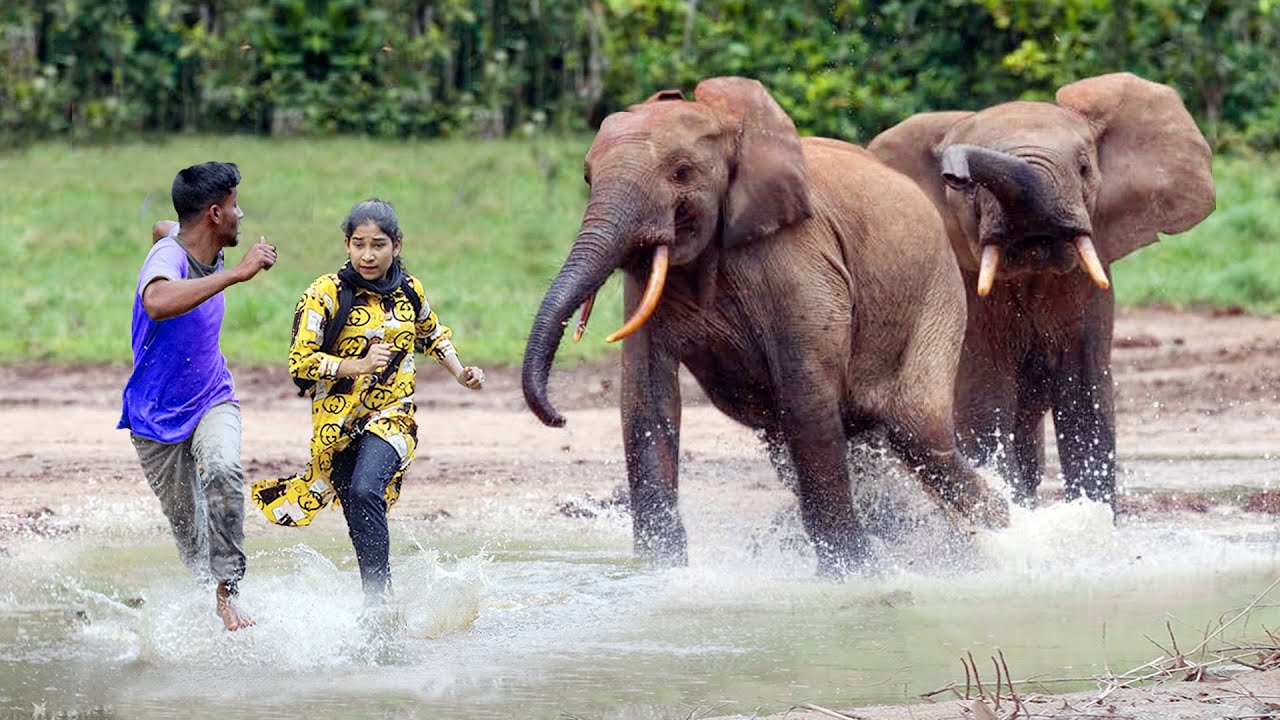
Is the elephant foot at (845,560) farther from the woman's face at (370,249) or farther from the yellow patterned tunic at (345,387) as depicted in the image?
the woman's face at (370,249)

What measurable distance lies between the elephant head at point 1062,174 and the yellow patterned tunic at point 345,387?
8.94 ft

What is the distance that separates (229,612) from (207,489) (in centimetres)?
39

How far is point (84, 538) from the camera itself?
9023 mm

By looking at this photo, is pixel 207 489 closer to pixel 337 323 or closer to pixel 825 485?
pixel 337 323

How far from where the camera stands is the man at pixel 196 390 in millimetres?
6469

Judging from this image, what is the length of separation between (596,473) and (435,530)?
4.84 ft

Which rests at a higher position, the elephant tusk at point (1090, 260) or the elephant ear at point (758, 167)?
the elephant ear at point (758, 167)

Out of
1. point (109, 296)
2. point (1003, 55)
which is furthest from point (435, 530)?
point (1003, 55)

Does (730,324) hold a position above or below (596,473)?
above

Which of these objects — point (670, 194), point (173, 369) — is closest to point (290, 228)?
point (670, 194)

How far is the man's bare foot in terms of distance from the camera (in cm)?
652

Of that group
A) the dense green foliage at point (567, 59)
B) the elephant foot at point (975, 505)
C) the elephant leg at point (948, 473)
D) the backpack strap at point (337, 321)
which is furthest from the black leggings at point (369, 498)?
the dense green foliage at point (567, 59)

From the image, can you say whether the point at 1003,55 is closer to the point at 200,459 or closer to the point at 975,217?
the point at 975,217

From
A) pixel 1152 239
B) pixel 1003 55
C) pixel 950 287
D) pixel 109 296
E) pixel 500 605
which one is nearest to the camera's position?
pixel 500 605
